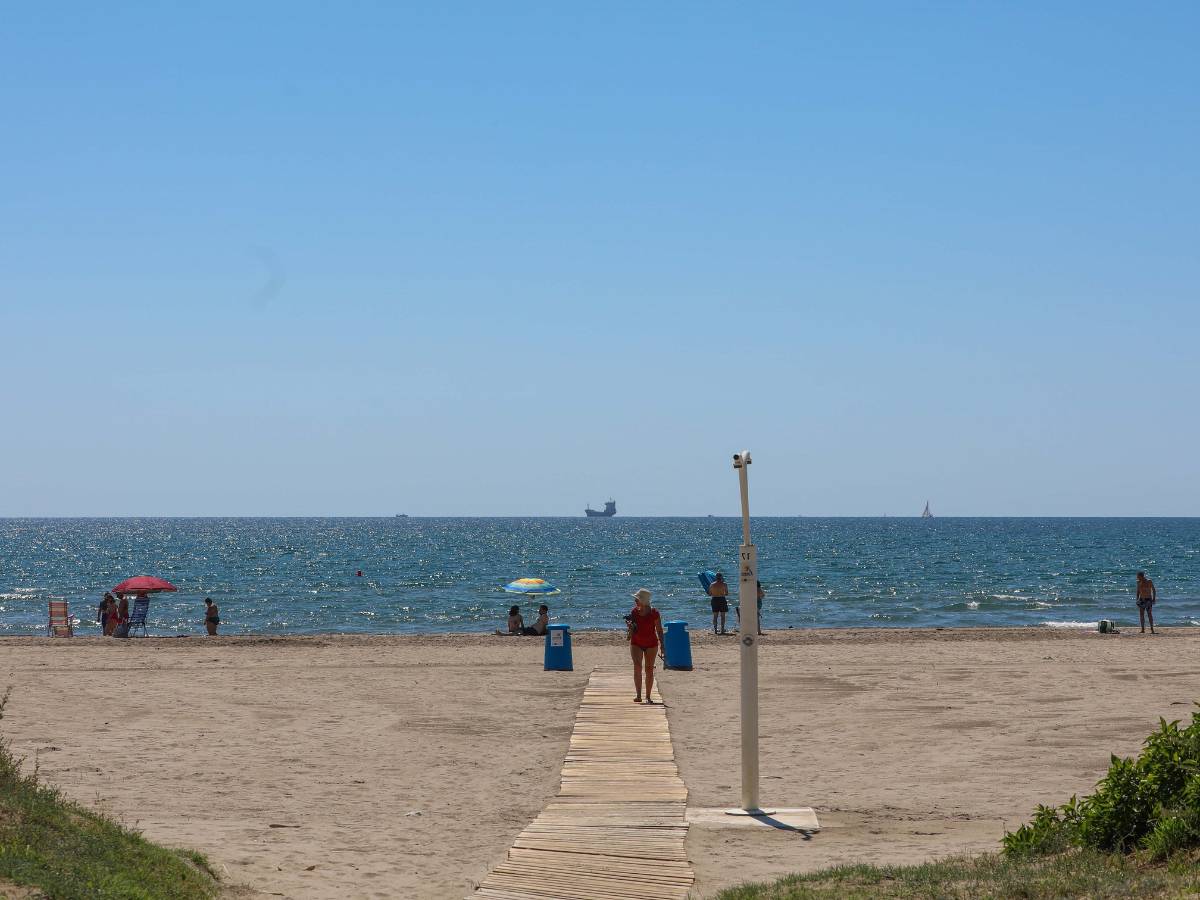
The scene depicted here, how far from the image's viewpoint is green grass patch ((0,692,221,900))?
6207 millimetres

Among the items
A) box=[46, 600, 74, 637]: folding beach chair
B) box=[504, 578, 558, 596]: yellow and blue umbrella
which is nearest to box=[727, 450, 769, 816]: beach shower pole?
box=[504, 578, 558, 596]: yellow and blue umbrella

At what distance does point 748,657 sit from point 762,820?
4.27 feet

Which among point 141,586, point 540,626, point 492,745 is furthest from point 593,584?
point 492,745

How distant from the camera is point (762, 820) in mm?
9766

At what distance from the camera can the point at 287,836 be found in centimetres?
950

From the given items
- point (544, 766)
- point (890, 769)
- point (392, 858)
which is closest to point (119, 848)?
point (392, 858)

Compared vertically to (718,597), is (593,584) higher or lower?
lower

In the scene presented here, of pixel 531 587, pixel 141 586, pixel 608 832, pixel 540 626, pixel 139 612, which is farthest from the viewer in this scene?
pixel 531 587

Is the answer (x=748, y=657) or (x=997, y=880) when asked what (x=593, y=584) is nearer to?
(x=748, y=657)

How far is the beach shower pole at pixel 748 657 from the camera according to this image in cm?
962

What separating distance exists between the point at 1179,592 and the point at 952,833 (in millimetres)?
47726

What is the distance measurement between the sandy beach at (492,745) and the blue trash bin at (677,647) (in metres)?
0.60

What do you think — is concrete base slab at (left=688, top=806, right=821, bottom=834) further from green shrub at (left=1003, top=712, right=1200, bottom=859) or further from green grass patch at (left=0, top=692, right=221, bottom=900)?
green grass patch at (left=0, top=692, right=221, bottom=900)

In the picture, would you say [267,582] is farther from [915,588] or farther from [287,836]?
[287,836]
